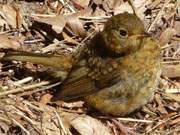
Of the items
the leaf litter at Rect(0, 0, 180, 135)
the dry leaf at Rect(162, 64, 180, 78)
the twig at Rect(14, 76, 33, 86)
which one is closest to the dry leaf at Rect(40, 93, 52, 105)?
the leaf litter at Rect(0, 0, 180, 135)

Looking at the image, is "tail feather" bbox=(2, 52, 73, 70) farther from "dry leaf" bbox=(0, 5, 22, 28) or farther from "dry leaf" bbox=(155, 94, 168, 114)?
"dry leaf" bbox=(155, 94, 168, 114)

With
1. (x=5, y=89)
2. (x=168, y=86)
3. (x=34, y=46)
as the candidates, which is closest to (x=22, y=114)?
(x=5, y=89)

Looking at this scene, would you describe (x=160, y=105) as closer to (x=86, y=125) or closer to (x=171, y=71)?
(x=171, y=71)

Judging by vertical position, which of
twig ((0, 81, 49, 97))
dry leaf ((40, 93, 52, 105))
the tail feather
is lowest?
dry leaf ((40, 93, 52, 105))

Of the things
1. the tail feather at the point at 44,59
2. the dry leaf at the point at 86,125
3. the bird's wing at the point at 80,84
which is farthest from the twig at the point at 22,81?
the dry leaf at the point at 86,125

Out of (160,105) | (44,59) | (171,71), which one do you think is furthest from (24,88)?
(171,71)

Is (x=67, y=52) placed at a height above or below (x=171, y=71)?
above

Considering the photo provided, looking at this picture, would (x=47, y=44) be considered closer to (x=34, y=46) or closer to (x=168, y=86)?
(x=34, y=46)

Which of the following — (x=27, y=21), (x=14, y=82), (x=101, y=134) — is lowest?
(x=101, y=134)

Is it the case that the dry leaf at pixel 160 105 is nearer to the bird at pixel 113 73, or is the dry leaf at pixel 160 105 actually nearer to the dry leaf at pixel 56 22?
the bird at pixel 113 73
